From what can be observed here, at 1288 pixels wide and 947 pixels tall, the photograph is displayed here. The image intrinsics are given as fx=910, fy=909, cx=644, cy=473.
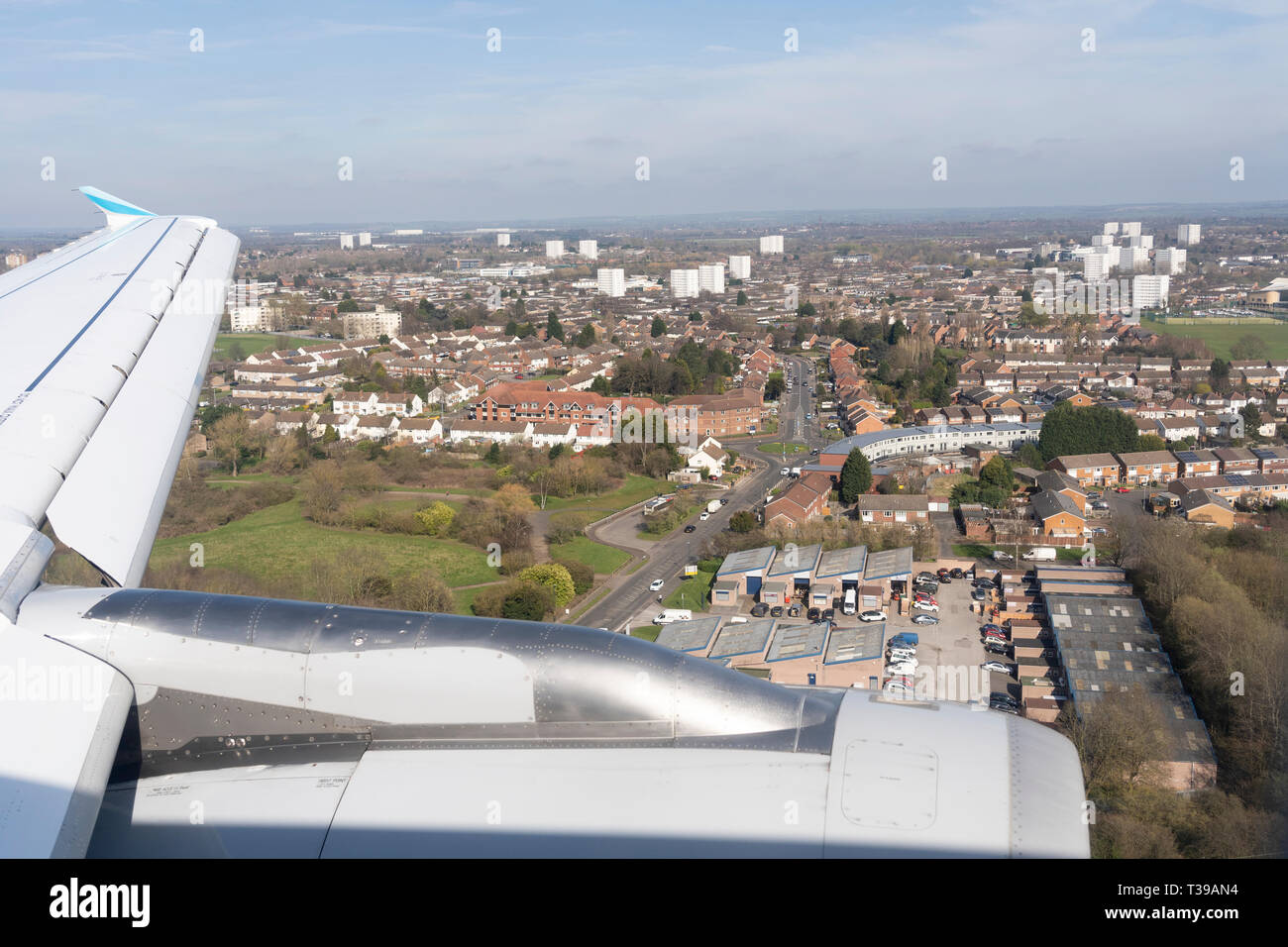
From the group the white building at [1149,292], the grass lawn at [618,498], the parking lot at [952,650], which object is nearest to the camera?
the parking lot at [952,650]

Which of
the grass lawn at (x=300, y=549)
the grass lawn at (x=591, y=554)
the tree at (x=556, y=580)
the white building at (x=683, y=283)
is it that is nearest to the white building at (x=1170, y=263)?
the white building at (x=683, y=283)

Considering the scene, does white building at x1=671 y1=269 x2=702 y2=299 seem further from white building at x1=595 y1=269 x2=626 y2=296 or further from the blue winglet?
the blue winglet

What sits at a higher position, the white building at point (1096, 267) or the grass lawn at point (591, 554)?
the white building at point (1096, 267)

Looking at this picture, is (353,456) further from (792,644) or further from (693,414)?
(792,644)

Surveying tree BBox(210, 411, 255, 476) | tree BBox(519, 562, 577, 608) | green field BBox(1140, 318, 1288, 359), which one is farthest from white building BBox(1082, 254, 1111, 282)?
tree BBox(519, 562, 577, 608)

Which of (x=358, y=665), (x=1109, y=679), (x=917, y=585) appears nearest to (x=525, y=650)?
(x=358, y=665)

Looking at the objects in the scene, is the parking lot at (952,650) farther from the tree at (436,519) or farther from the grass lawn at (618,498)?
the tree at (436,519)
